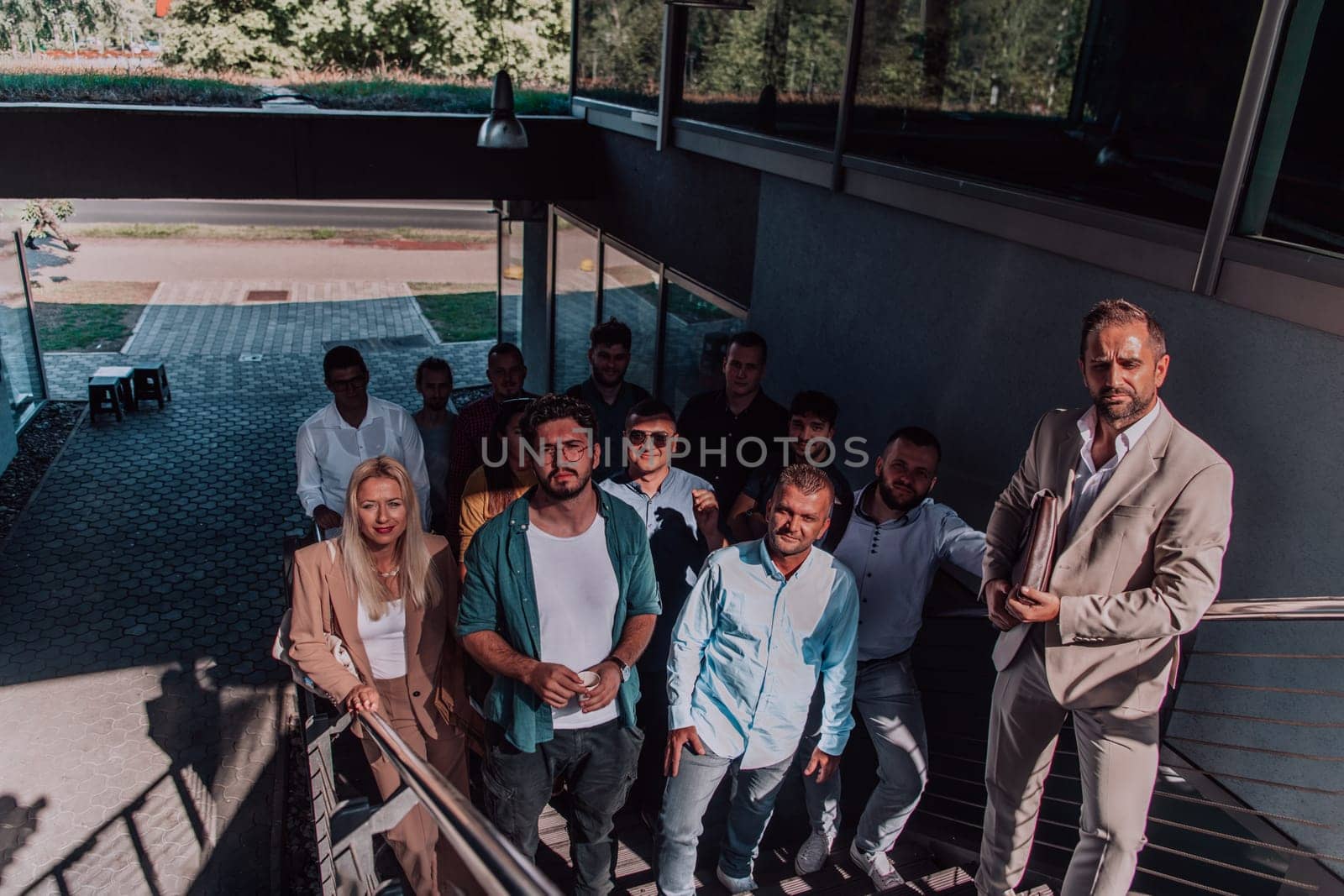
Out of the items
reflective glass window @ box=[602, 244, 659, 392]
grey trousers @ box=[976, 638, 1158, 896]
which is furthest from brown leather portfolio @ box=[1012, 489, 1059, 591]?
reflective glass window @ box=[602, 244, 659, 392]

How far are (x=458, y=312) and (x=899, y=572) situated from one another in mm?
18708

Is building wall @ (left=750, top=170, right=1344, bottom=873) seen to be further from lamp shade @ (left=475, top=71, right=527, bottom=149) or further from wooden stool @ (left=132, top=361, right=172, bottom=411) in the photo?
wooden stool @ (left=132, top=361, right=172, bottom=411)

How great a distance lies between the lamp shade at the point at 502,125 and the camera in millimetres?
8703

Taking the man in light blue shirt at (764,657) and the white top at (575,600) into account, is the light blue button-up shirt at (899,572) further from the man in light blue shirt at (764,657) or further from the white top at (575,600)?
the white top at (575,600)

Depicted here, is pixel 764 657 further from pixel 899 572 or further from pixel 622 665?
pixel 899 572

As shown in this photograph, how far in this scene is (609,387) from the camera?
235 inches

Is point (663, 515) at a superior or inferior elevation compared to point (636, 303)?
superior

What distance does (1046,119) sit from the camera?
5.03 metres

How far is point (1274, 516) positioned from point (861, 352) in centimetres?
287

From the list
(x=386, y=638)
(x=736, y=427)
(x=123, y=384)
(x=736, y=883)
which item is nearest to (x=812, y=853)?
(x=736, y=883)

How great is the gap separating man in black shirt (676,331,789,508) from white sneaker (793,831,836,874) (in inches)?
69.0

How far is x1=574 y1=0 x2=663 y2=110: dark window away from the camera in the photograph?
30.7 feet

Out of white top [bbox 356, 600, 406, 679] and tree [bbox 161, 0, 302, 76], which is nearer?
white top [bbox 356, 600, 406, 679]

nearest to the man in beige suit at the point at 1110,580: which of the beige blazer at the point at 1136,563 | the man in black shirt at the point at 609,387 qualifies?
the beige blazer at the point at 1136,563
